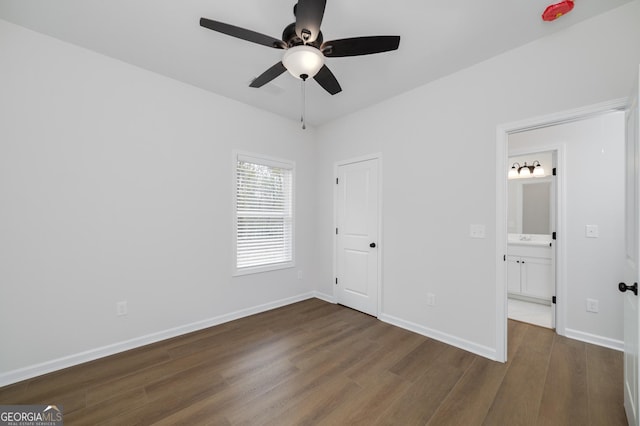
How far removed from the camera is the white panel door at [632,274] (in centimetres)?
141

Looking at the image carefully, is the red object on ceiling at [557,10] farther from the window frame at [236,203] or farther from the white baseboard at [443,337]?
the window frame at [236,203]

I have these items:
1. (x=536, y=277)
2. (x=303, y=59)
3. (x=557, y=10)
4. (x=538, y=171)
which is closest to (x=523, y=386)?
(x=536, y=277)

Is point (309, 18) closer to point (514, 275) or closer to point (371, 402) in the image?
point (371, 402)

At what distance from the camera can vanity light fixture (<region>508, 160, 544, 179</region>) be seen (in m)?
4.10

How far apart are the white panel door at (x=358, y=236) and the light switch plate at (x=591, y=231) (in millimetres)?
2297

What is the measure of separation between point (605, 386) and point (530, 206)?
298 centimetres

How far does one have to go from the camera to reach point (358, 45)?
176 cm

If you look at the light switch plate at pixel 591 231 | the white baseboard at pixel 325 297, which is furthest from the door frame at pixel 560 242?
the white baseboard at pixel 325 297

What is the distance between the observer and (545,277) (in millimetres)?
3691

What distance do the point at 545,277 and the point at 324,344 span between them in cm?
344

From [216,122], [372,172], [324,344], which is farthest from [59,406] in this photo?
[372,172]

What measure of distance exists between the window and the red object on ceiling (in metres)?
3.10

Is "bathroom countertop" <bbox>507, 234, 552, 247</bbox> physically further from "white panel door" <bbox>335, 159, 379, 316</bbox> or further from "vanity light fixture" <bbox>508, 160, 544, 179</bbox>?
"white panel door" <bbox>335, 159, 379, 316</bbox>

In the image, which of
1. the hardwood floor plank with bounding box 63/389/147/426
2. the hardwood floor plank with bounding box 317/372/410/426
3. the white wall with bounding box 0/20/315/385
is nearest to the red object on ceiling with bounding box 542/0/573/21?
the hardwood floor plank with bounding box 317/372/410/426
